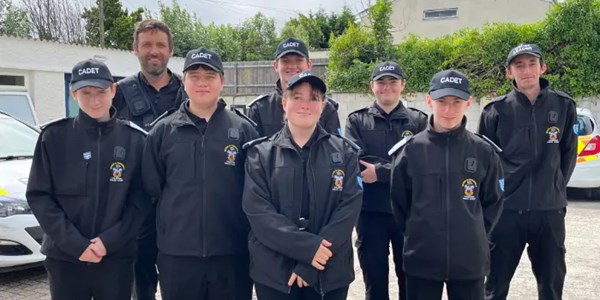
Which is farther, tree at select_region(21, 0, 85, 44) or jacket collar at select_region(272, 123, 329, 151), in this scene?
tree at select_region(21, 0, 85, 44)

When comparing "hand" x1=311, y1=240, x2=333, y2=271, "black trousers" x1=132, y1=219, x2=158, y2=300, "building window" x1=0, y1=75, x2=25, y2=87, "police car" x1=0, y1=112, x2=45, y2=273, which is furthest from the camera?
"building window" x1=0, y1=75, x2=25, y2=87

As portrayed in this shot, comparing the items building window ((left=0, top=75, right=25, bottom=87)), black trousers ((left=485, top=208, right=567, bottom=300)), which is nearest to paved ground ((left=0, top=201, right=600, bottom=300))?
black trousers ((left=485, top=208, right=567, bottom=300))

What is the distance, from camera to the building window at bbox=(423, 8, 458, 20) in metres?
23.9

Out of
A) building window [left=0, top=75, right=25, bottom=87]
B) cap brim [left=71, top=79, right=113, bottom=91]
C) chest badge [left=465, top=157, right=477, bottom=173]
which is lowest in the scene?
chest badge [left=465, top=157, right=477, bottom=173]

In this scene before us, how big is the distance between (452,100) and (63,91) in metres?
13.2

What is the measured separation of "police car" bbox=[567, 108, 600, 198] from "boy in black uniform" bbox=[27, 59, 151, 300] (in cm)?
846

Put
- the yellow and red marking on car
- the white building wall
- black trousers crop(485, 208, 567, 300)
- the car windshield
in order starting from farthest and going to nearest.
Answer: the white building wall < the yellow and red marking on car < the car windshield < black trousers crop(485, 208, 567, 300)

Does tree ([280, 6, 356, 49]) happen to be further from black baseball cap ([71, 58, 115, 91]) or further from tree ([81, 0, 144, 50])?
black baseball cap ([71, 58, 115, 91])

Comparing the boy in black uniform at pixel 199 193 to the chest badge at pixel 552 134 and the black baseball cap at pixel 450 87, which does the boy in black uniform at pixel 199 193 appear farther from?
the chest badge at pixel 552 134

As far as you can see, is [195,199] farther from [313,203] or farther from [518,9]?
[518,9]

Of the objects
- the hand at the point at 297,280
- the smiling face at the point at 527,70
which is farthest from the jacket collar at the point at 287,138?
the smiling face at the point at 527,70

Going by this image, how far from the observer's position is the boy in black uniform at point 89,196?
3211mm

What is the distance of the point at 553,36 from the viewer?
41.3ft

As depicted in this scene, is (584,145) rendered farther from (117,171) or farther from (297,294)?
(117,171)
